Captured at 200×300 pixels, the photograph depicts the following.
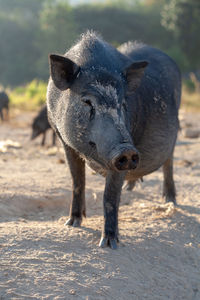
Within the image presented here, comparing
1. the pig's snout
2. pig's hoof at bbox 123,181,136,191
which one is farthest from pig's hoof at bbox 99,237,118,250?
pig's hoof at bbox 123,181,136,191

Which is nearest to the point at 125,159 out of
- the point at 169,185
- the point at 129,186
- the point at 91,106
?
the point at 91,106

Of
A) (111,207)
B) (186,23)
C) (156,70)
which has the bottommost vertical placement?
(111,207)

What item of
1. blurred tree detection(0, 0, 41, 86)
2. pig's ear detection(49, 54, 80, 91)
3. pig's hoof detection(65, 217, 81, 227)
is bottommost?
pig's hoof detection(65, 217, 81, 227)

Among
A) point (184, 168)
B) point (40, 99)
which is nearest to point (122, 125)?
point (184, 168)

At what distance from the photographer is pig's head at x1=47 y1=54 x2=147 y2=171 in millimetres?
2910

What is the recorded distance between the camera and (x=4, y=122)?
12.9 m

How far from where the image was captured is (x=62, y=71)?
329 centimetres

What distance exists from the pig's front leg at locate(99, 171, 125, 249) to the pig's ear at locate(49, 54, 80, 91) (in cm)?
76

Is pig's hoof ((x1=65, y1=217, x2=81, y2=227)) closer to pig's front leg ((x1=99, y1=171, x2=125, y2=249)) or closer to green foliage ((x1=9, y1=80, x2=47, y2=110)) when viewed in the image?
pig's front leg ((x1=99, y1=171, x2=125, y2=249))

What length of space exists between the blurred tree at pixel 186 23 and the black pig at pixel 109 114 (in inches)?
951

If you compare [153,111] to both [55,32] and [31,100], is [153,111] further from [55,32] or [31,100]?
[55,32]

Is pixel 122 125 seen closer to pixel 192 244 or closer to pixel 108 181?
pixel 108 181

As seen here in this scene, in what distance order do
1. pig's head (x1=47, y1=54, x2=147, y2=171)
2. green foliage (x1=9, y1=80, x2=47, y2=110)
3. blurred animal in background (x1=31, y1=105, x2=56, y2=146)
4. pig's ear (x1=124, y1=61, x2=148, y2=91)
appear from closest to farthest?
pig's head (x1=47, y1=54, x2=147, y2=171) → pig's ear (x1=124, y1=61, x2=148, y2=91) → blurred animal in background (x1=31, y1=105, x2=56, y2=146) → green foliage (x1=9, y1=80, x2=47, y2=110)

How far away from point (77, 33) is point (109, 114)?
109 ft
